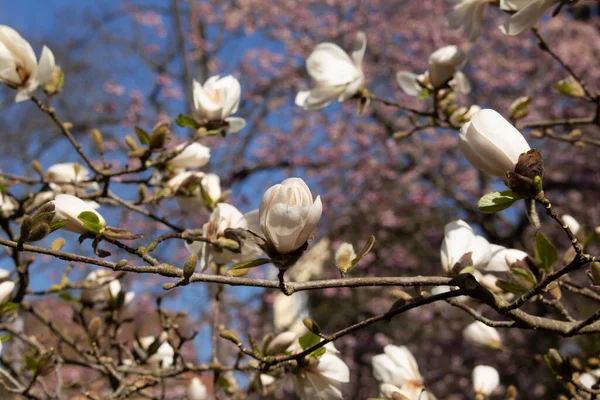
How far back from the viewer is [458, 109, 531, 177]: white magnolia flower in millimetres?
692

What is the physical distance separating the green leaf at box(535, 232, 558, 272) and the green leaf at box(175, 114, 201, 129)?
754mm

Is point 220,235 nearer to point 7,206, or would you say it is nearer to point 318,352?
point 318,352

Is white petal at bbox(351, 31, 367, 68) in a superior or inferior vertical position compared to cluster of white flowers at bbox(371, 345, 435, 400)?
superior

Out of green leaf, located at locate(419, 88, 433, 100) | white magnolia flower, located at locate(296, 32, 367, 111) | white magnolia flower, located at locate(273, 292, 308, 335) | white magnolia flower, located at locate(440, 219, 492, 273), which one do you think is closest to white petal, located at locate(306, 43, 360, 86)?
white magnolia flower, located at locate(296, 32, 367, 111)

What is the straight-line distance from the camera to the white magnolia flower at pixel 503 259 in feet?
2.93

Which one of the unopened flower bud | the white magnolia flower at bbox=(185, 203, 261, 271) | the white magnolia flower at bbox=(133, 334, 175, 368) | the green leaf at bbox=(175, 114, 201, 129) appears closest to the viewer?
the unopened flower bud

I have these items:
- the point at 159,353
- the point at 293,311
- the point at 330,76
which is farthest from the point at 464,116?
the point at 293,311

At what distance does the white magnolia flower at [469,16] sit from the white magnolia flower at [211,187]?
0.64m

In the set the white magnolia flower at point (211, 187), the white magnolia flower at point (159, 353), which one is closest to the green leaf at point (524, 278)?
the white magnolia flower at point (211, 187)

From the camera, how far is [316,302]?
7.71 meters

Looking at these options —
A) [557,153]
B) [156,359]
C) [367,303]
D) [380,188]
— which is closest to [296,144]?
[380,188]

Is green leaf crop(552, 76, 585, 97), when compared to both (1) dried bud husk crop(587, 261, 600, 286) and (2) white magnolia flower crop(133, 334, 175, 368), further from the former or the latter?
(2) white magnolia flower crop(133, 334, 175, 368)

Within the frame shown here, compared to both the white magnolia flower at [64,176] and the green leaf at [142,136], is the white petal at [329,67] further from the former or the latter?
the white magnolia flower at [64,176]

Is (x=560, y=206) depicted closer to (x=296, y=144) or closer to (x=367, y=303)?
(x=367, y=303)
